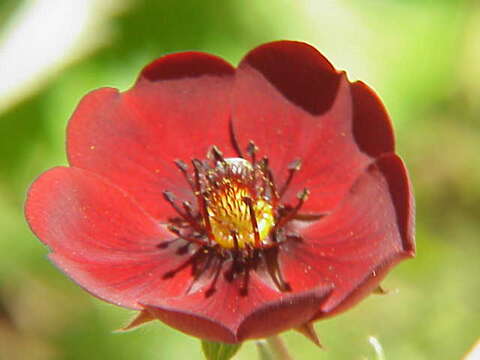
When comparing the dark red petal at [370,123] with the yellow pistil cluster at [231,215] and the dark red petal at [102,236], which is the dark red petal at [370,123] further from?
the dark red petal at [102,236]

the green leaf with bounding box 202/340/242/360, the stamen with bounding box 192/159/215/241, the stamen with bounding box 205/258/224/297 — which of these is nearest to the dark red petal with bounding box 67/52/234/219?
the stamen with bounding box 192/159/215/241

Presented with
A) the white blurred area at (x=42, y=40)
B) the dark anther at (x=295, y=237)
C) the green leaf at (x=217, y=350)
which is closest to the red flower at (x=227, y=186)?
the dark anther at (x=295, y=237)

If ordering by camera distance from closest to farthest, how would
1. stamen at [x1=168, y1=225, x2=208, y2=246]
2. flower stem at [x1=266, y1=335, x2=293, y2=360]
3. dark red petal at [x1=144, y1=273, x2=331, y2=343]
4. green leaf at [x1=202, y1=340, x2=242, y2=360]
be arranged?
dark red petal at [x1=144, y1=273, x2=331, y2=343] → green leaf at [x1=202, y1=340, x2=242, y2=360] → flower stem at [x1=266, y1=335, x2=293, y2=360] → stamen at [x1=168, y1=225, x2=208, y2=246]

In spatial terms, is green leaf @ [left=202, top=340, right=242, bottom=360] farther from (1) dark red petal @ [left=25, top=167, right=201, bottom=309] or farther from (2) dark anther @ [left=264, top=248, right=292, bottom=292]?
(2) dark anther @ [left=264, top=248, right=292, bottom=292]

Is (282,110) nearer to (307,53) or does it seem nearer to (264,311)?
(307,53)

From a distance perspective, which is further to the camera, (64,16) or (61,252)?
(64,16)

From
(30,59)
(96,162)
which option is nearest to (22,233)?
(30,59)

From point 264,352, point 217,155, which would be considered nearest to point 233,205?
point 217,155
